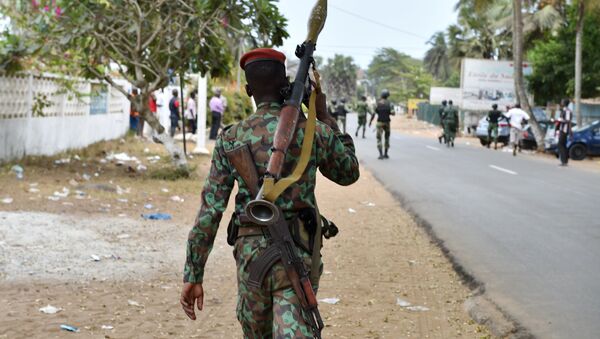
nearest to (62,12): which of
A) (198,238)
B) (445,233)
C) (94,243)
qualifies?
(94,243)

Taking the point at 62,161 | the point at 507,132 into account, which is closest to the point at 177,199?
the point at 62,161

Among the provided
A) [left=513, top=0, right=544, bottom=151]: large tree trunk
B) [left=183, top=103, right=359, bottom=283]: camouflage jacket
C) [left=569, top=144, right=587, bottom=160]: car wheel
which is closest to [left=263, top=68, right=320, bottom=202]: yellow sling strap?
[left=183, top=103, right=359, bottom=283]: camouflage jacket

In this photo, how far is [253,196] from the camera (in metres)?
3.51

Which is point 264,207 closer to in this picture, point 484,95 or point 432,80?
point 484,95

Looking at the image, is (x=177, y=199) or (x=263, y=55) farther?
(x=177, y=199)

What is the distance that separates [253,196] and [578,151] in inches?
969

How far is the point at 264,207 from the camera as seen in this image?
329 cm

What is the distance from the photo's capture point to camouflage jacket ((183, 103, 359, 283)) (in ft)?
11.6

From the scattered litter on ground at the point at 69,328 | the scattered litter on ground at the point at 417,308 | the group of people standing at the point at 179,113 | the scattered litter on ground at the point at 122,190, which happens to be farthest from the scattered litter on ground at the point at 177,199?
the group of people standing at the point at 179,113

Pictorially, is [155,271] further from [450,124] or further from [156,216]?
[450,124]

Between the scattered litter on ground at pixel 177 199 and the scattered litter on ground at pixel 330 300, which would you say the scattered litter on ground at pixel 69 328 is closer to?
the scattered litter on ground at pixel 330 300

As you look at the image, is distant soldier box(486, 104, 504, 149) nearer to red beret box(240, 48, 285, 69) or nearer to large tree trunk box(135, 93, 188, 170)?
large tree trunk box(135, 93, 188, 170)

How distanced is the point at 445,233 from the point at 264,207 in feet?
24.2

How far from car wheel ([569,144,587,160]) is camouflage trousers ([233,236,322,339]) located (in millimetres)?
24372
